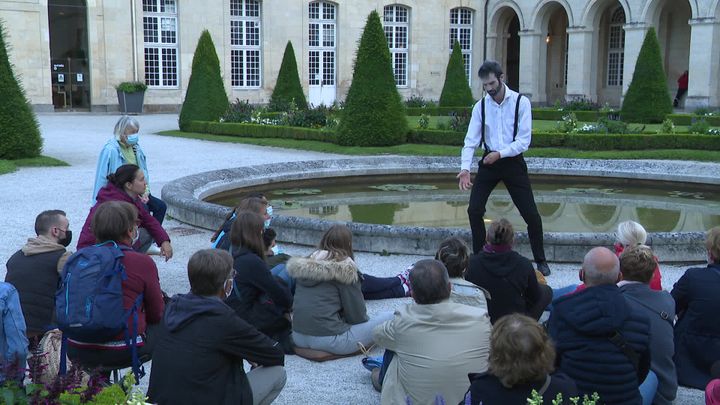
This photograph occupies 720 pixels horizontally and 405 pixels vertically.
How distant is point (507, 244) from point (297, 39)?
25405 millimetres

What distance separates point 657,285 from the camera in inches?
164

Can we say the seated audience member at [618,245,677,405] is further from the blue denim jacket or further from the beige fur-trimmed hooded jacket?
the blue denim jacket

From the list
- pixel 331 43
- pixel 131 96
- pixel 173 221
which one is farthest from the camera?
pixel 331 43

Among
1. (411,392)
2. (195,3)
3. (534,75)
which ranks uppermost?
(195,3)

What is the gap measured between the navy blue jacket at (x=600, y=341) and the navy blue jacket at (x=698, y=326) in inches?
24.1

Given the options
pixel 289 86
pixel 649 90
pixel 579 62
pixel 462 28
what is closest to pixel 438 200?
pixel 649 90

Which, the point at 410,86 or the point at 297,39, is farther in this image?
the point at 410,86

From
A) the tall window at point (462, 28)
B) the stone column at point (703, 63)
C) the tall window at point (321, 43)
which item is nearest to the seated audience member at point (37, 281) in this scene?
the stone column at point (703, 63)

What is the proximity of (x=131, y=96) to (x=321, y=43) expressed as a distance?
25.0ft

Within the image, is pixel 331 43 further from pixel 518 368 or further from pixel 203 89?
pixel 518 368

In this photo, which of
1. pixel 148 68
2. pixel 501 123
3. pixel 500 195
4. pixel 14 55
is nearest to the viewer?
pixel 501 123

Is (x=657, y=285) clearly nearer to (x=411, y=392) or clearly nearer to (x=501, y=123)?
(x=411, y=392)

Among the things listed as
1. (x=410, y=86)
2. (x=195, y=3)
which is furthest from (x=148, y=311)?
(x=410, y=86)

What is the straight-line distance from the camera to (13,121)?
1307cm
